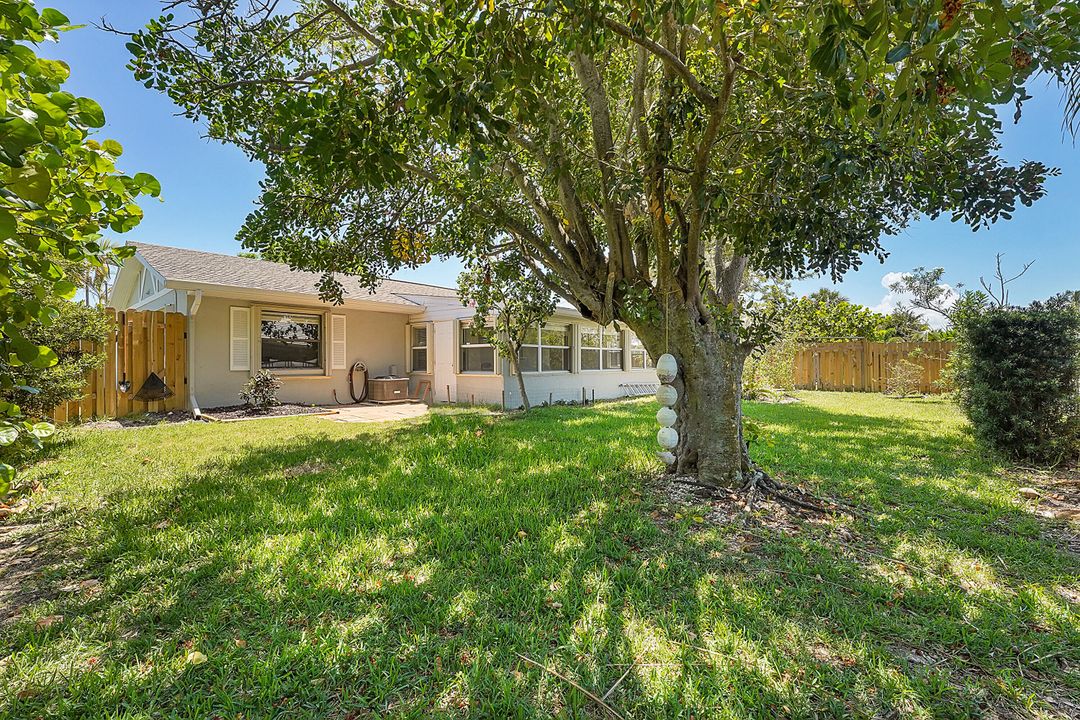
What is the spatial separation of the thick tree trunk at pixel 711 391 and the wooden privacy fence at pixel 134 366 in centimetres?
957

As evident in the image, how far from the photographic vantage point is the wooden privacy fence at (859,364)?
14.1 meters

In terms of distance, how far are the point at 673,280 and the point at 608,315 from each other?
0.71m

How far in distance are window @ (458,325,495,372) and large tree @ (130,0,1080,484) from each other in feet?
19.3

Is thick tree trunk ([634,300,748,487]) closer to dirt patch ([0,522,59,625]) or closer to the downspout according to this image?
dirt patch ([0,522,59,625])

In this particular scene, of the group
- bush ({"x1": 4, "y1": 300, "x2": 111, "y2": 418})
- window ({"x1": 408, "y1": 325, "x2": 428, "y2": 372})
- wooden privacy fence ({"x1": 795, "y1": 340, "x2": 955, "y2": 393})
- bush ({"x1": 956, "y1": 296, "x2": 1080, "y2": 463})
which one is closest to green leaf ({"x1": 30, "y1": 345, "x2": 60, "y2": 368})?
bush ({"x1": 4, "y1": 300, "x2": 111, "y2": 418})

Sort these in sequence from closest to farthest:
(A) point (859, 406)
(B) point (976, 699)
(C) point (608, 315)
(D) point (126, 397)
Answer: (B) point (976, 699) < (C) point (608, 315) < (D) point (126, 397) < (A) point (859, 406)

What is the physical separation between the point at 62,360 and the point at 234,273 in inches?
185

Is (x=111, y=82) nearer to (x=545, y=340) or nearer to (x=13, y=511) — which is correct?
(x=13, y=511)

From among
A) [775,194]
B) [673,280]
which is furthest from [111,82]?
[775,194]

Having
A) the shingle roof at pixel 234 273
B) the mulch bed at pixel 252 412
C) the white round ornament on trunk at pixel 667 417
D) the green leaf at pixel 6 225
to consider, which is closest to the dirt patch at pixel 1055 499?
the white round ornament on trunk at pixel 667 417

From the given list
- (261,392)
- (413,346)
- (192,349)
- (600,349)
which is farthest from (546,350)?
(192,349)

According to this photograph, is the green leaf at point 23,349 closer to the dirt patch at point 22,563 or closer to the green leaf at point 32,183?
the green leaf at point 32,183

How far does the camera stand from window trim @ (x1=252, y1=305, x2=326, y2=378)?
10.5 metres

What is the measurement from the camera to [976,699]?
173cm
